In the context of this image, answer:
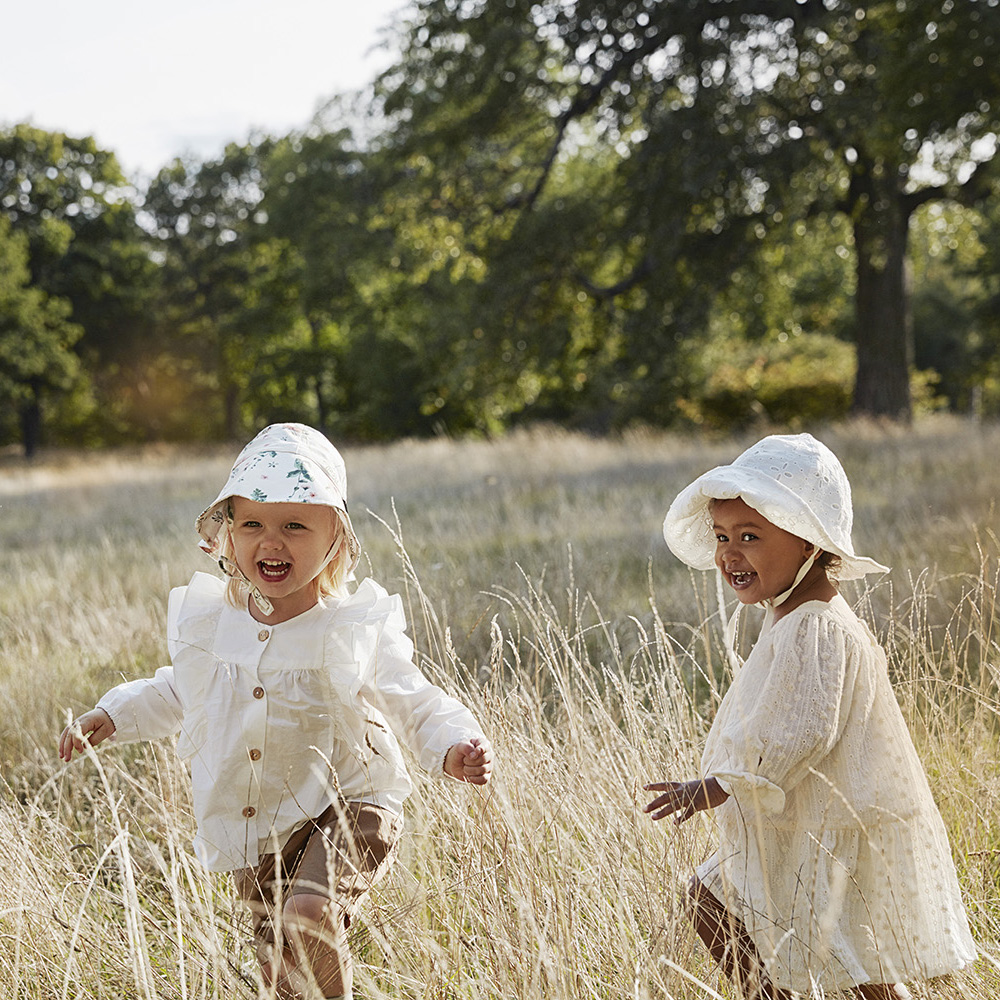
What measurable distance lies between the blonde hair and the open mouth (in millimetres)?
98

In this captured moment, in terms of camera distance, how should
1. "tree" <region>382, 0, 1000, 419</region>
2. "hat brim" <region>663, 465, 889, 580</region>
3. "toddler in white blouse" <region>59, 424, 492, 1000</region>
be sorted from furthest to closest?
1. "tree" <region>382, 0, 1000, 419</region>
2. "toddler in white blouse" <region>59, 424, 492, 1000</region>
3. "hat brim" <region>663, 465, 889, 580</region>

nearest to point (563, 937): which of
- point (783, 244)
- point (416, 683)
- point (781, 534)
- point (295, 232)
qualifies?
point (416, 683)

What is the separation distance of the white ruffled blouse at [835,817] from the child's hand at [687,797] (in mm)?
26

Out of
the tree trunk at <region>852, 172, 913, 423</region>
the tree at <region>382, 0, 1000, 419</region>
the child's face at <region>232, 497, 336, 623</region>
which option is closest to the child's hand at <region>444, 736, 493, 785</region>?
the child's face at <region>232, 497, 336, 623</region>

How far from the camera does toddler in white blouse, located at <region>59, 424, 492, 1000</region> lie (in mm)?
2100

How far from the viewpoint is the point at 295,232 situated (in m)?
24.3

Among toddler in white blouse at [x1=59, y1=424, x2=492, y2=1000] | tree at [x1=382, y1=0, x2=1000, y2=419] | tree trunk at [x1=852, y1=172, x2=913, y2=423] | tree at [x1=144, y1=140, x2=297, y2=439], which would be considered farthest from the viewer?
tree at [x1=144, y1=140, x2=297, y2=439]

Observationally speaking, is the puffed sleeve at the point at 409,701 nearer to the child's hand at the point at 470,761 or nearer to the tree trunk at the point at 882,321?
the child's hand at the point at 470,761

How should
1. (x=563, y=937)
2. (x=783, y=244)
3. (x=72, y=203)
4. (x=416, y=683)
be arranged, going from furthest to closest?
(x=72, y=203) → (x=783, y=244) → (x=416, y=683) → (x=563, y=937)

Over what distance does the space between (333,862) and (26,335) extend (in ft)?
111

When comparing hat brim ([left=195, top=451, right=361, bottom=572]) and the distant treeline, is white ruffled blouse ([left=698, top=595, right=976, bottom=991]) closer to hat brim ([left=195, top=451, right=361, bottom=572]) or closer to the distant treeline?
hat brim ([left=195, top=451, right=361, bottom=572])

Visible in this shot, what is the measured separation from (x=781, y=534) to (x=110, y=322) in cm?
3770

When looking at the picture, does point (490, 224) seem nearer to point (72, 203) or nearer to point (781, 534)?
point (781, 534)

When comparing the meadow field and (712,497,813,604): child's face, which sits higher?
(712,497,813,604): child's face
